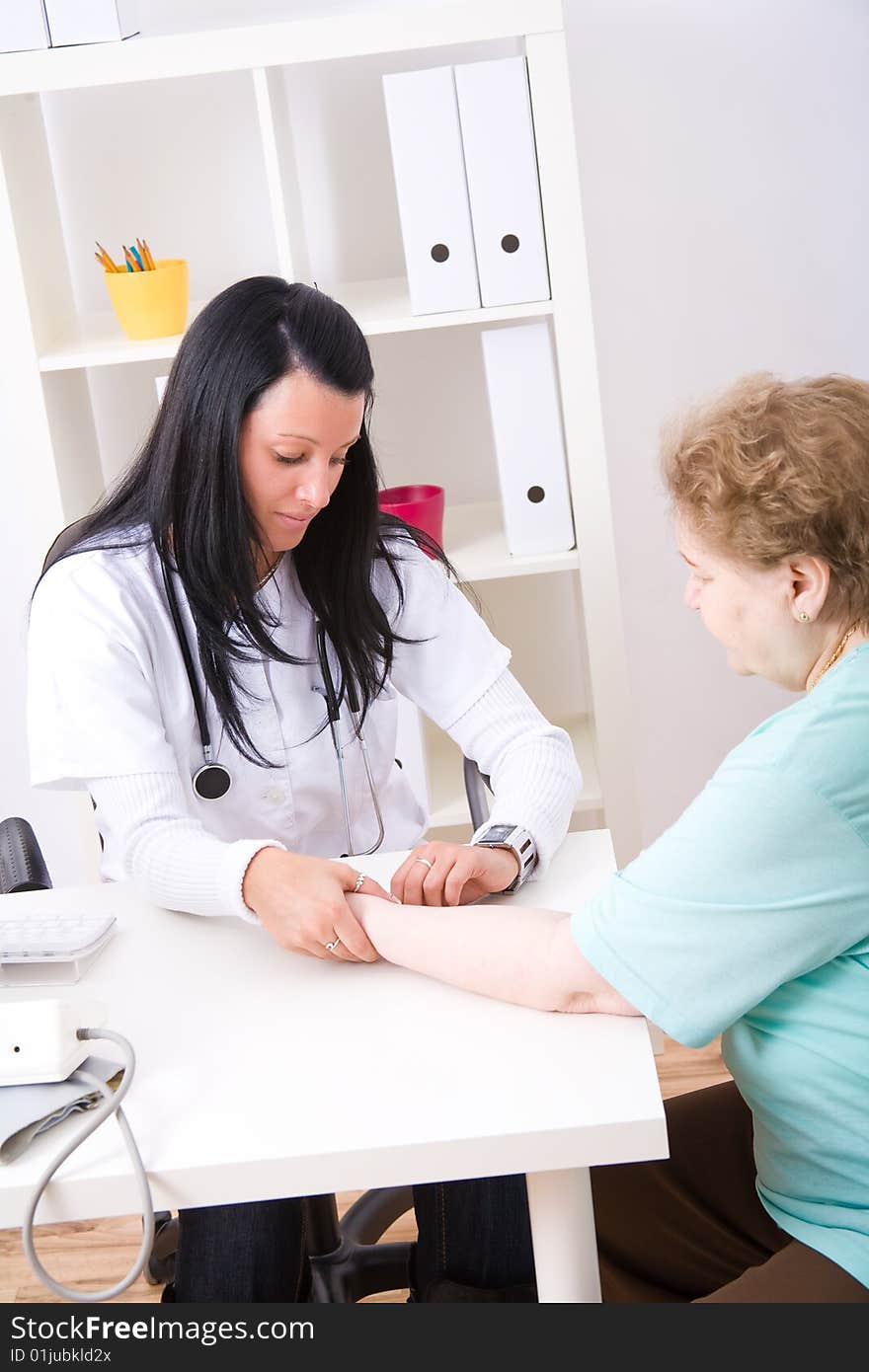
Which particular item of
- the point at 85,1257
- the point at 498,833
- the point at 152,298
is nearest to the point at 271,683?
the point at 498,833

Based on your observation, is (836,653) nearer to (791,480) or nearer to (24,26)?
(791,480)

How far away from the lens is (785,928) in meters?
0.99

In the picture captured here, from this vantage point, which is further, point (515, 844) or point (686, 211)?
point (686, 211)

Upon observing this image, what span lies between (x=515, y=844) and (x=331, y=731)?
0.39 metres

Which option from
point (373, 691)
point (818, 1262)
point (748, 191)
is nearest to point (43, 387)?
point (373, 691)

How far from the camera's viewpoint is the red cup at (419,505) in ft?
7.14

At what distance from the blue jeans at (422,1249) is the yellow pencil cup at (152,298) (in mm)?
1359

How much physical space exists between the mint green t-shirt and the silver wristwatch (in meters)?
0.23

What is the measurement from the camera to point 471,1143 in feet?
3.02

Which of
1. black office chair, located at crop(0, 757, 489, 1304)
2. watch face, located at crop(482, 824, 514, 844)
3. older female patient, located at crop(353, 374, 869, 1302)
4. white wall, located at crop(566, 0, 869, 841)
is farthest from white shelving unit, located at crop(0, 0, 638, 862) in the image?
older female patient, located at crop(353, 374, 869, 1302)

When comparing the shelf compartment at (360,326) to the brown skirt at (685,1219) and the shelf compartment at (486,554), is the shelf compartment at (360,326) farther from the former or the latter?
the brown skirt at (685,1219)

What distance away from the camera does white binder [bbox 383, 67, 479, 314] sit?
202 centimetres

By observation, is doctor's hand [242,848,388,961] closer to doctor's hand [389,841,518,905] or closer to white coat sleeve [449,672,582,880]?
doctor's hand [389,841,518,905]

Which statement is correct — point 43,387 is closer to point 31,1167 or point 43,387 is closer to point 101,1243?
point 101,1243
